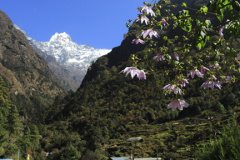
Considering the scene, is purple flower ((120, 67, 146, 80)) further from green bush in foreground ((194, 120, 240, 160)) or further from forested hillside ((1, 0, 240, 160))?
forested hillside ((1, 0, 240, 160))

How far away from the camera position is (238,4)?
1191 millimetres

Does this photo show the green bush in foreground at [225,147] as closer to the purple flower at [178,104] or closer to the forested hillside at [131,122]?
the purple flower at [178,104]

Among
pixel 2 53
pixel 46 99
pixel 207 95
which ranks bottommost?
pixel 207 95

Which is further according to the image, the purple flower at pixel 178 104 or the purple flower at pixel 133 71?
the purple flower at pixel 178 104

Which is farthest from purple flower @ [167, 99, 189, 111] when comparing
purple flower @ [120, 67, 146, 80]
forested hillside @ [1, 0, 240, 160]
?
forested hillside @ [1, 0, 240, 160]

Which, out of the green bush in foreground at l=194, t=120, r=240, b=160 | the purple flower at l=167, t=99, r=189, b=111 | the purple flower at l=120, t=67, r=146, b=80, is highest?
the purple flower at l=120, t=67, r=146, b=80

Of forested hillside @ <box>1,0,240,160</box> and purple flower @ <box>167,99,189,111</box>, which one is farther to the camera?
forested hillside @ <box>1,0,240,160</box>

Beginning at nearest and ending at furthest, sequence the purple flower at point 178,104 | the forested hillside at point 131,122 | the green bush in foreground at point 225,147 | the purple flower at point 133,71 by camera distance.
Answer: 1. the purple flower at point 133,71
2. the purple flower at point 178,104
3. the green bush in foreground at point 225,147
4. the forested hillside at point 131,122

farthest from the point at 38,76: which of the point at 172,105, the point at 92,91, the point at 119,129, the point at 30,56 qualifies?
Result: the point at 172,105

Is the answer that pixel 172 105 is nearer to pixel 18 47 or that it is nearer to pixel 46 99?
pixel 46 99

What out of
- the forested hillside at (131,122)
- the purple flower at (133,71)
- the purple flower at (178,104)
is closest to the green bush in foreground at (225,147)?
the purple flower at (178,104)

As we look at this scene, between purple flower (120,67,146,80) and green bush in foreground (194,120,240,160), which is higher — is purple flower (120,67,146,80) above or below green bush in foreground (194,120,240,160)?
above

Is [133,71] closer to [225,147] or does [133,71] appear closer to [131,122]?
[225,147]

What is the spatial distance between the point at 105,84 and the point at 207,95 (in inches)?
1722
